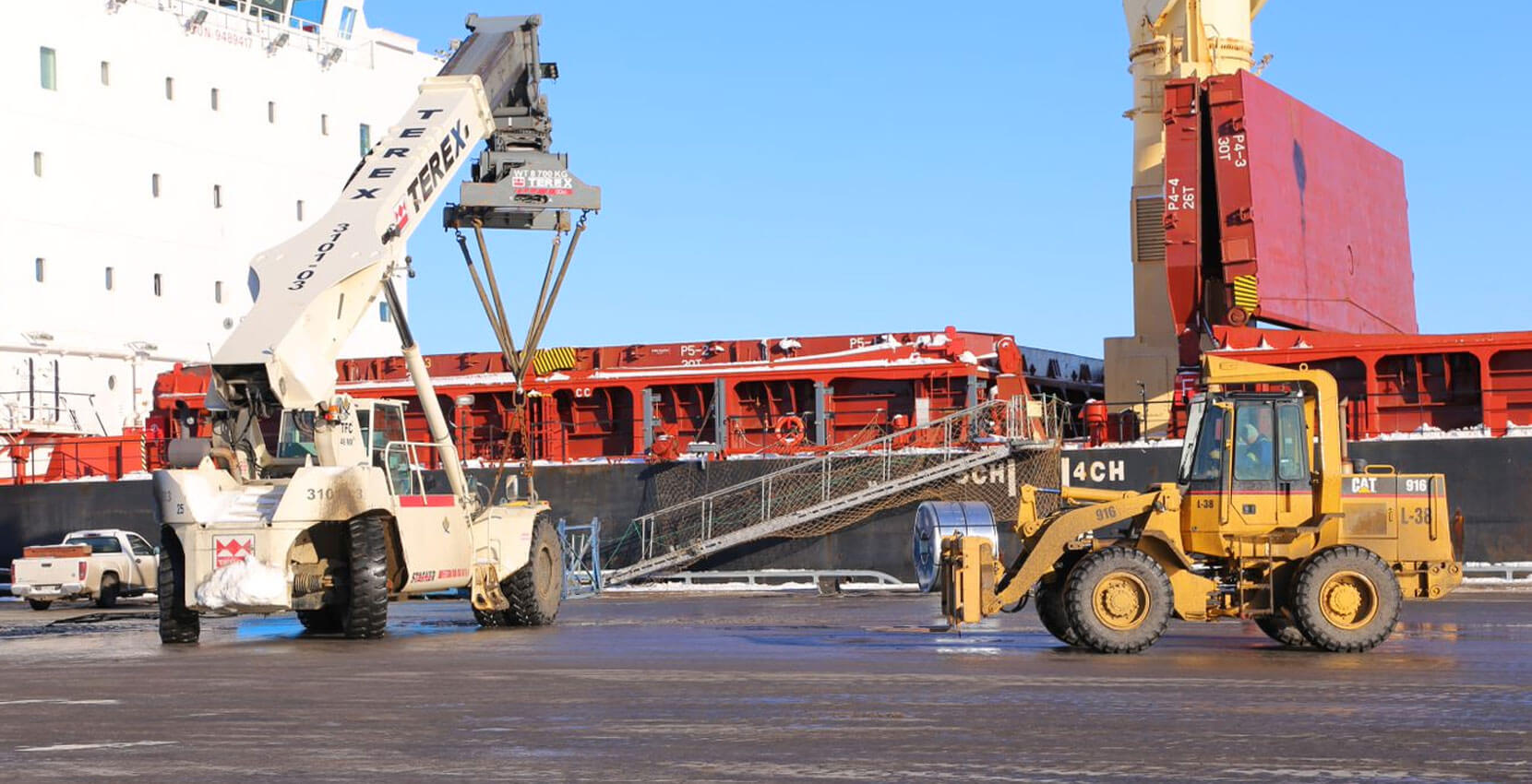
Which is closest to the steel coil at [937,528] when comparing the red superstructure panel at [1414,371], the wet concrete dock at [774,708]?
the wet concrete dock at [774,708]

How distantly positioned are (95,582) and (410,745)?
19.8 metres

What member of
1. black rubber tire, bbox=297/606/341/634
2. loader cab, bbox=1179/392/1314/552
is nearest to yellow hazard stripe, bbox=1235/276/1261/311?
loader cab, bbox=1179/392/1314/552

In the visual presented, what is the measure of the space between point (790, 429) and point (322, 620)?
41.7ft

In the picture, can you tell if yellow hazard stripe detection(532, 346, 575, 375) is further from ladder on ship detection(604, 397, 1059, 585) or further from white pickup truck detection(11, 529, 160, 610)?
white pickup truck detection(11, 529, 160, 610)

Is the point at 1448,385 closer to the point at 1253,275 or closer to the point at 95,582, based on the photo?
the point at 1253,275

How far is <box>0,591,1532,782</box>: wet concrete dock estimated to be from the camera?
919cm

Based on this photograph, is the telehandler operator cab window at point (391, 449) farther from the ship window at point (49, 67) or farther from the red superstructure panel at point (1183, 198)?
the ship window at point (49, 67)

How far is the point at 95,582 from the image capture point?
2802cm

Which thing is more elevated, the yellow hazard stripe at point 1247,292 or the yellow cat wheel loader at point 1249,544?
the yellow hazard stripe at point 1247,292

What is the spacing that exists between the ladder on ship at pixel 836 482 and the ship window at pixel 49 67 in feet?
50.9

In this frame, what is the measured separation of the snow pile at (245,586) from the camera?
17.8 m

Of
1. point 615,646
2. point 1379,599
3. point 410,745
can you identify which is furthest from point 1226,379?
point 410,745

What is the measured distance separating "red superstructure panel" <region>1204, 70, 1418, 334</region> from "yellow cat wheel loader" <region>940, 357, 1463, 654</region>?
1334 centimetres

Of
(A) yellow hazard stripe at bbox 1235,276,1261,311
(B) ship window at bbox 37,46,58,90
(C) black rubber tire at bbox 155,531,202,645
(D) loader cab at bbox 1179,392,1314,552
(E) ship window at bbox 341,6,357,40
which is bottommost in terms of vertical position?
(C) black rubber tire at bbox 155,531,202,645
